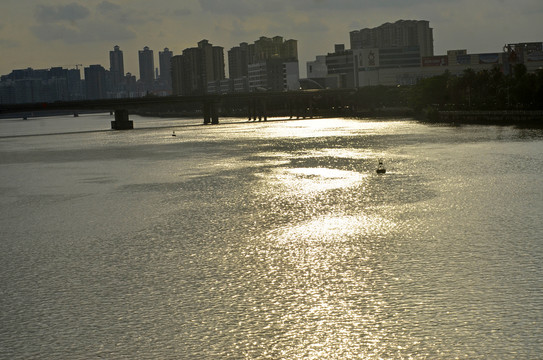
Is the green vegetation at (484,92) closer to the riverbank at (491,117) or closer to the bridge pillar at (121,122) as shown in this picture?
the riverbank at (491,117)

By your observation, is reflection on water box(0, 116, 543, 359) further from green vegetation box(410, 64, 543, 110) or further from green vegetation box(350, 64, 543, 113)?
green vegetation box(350, 64, 543, 113)

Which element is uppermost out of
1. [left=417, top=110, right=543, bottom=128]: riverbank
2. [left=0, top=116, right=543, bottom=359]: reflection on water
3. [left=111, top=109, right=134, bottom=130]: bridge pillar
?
[left=111, top=109, right=134, bottom=130]: bridge pillar

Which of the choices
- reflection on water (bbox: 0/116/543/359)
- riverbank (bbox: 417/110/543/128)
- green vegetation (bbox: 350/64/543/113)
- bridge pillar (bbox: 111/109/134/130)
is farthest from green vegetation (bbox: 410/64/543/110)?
reflection on water (bbox: 0/116/543/359)

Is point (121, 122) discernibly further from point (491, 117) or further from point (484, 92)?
point (491, 117)

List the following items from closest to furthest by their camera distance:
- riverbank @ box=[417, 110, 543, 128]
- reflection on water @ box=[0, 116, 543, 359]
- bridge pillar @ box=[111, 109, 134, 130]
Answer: reflection on water @ box=[0, 116, 543, 359]
riverbank @ box=[417, 110, 543, 128]
bridge pillar @ box=[111, 109, 134, 130]

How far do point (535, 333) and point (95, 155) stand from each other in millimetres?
76640

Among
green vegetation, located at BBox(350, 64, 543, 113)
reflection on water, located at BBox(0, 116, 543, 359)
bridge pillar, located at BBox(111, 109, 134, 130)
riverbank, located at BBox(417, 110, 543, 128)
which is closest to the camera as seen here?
reflection on water, located at BBox(0, 116, 543, 359)

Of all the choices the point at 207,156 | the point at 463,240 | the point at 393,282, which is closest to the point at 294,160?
the point at 207,156

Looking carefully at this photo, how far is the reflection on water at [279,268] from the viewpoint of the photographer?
1695 centimetres

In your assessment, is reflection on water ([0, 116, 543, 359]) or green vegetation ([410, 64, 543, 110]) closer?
reflection on water ([0, 116, 543, 359])

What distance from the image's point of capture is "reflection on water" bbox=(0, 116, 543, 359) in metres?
17.0

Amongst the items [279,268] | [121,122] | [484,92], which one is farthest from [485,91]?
[279,268]

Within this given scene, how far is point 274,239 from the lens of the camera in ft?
95.9

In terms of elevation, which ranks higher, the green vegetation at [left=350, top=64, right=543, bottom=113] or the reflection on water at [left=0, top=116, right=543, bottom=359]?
the green vegetation at [left=350, top=64, right=543, bottom=113]
